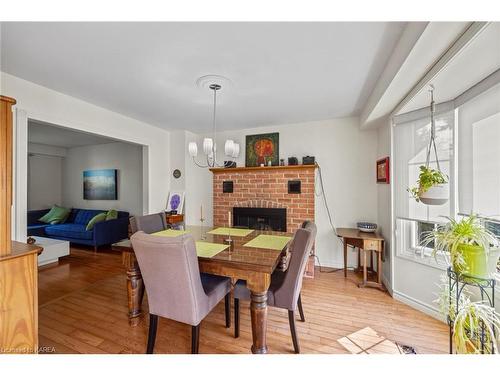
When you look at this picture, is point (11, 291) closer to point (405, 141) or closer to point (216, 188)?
point (216, 188)

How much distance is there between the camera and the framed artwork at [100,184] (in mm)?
4836

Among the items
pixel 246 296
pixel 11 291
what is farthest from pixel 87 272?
pixel 246 296

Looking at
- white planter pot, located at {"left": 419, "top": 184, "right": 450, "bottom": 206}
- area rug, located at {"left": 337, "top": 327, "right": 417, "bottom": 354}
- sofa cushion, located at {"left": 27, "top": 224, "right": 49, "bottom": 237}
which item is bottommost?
area rug, located at {"left": 337, "top": 327, "right": 417, "bottom": 354}

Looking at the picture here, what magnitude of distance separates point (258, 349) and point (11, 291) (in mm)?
1491

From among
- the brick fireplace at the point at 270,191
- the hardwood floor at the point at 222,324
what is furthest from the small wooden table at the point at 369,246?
the brick fireplace at the point at 270,191

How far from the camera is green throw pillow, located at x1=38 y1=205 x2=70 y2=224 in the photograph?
481 cm

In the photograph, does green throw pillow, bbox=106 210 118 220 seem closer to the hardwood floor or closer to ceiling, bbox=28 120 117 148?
ceiling, bbox=28 120 117 148

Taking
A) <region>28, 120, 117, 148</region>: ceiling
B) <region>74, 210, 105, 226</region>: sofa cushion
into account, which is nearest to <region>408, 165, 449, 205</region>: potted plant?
<region>28, 120, 117, 148</region>: ceiling

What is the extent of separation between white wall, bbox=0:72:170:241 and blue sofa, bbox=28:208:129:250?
1.22 meters

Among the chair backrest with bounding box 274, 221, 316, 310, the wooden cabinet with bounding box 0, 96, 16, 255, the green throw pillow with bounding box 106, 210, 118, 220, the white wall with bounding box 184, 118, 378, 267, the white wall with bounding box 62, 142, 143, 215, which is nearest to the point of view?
the wooden cabinet with bounding box 0, 96, 16, 255

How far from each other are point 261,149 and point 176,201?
180 cm

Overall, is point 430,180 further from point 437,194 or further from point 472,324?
point 472,324

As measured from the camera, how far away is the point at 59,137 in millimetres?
4449

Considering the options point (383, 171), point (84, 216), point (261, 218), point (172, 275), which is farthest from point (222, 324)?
point (84, 216)
